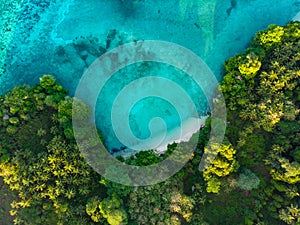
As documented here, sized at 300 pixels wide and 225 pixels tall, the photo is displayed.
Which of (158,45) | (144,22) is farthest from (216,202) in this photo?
(144,22)

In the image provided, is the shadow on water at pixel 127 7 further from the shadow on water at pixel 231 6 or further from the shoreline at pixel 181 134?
A: the shoreline at pixel 181 134

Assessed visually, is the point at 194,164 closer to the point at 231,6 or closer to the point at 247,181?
the point at 247,181

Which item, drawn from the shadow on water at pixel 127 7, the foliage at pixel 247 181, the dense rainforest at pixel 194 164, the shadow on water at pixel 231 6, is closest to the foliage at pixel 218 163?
the dense rainforest at pixel 194 164

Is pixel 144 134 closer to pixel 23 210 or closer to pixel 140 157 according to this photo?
pixel 140 157

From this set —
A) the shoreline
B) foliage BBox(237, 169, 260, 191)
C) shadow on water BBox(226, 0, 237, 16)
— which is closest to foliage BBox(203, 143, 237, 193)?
foliage BBox(237, 169, 260, 191)

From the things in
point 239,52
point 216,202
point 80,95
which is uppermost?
point 80,95

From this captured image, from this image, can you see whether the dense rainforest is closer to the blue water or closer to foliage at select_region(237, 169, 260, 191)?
foliage at select_region(237, 169, 260, 191)

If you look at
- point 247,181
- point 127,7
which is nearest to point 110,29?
point 127,7
